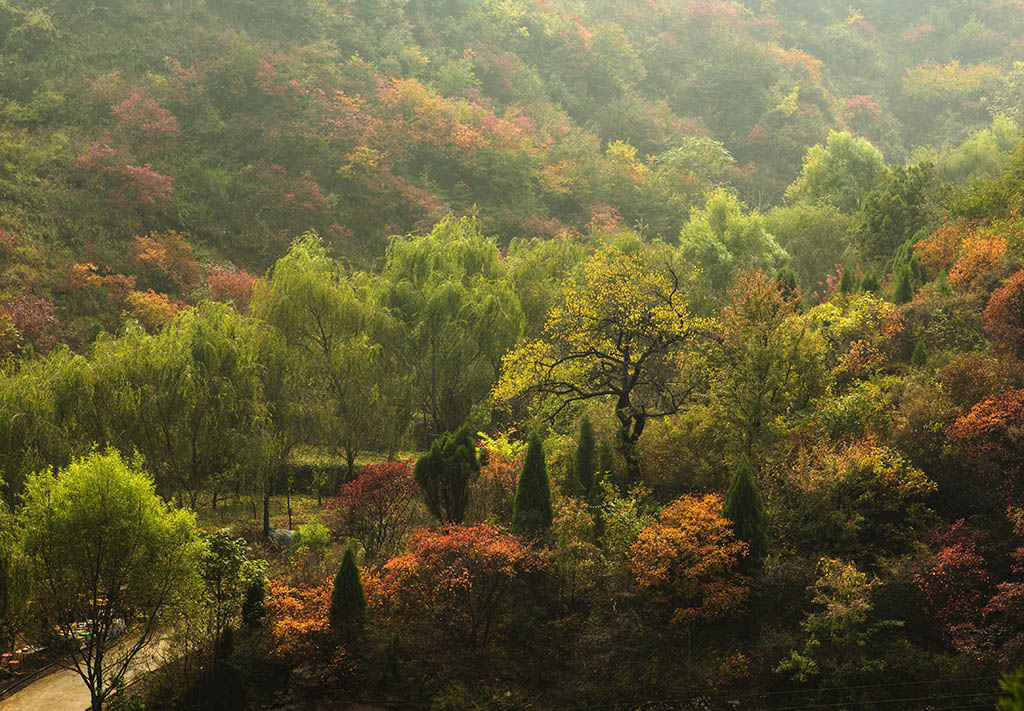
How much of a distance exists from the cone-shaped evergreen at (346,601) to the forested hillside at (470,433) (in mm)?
47

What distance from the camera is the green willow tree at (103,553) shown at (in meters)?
14.6

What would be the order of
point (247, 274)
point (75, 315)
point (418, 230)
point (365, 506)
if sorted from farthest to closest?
point (418, 230), point (247, 274), point (75, 315), point (365, 506)

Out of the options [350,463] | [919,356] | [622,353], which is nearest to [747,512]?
[622,353]

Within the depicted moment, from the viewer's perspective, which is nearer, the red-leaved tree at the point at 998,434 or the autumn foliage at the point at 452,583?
the red-leaved tree at the point at 998,434

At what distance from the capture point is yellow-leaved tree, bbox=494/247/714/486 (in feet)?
73.0

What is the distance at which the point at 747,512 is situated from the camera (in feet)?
56.5

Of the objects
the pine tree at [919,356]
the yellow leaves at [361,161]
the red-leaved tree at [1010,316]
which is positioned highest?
the red-leaved tree at [1010,316]

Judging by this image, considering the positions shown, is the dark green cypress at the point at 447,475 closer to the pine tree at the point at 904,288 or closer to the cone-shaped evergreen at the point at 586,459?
the cone-shaped evergreen at the point at 586,459

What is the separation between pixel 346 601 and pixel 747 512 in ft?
27.5

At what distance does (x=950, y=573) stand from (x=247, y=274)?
3065 centimetres

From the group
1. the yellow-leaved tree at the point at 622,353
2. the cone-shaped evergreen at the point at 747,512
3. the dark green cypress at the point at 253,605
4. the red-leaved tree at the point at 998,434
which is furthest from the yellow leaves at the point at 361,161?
the red-leaved tree at the point at 998,434

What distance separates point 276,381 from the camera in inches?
918

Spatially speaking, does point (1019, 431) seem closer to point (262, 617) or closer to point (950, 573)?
point (950, 573)

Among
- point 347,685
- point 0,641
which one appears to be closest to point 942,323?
point 347,685
